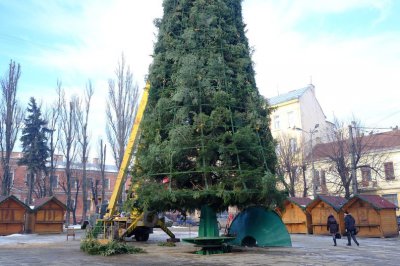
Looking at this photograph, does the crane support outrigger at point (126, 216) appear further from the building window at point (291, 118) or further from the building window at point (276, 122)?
the building window at point (276, 122)

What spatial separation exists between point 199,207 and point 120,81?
26266mm

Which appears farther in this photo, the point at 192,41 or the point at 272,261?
the point at 192,41

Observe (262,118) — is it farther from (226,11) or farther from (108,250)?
(108,250)

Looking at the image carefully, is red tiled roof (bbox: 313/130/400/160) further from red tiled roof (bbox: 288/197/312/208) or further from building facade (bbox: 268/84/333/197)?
red tiled roof (bbox: 288/197/312/208)

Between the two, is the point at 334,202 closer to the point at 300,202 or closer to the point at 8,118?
the point at 300,202

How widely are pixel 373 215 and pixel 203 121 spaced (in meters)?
16.3

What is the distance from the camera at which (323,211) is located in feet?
87.2

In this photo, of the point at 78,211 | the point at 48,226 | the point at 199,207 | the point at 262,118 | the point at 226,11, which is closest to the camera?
the point at 199,207

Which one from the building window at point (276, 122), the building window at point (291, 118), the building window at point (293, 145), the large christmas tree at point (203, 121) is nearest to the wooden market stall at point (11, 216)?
the large christmas tree at point (203, 121)

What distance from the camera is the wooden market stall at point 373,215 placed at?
2412 cm

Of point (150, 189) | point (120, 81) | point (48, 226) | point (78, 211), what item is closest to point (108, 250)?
point (150, 189)

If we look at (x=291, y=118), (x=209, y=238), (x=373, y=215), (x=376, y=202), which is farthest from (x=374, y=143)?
(x=209, y=238)

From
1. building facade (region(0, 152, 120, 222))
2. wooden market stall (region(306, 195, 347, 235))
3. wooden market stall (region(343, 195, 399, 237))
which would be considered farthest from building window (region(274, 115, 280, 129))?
wooden market stall (region(343, 195, 399, 237))

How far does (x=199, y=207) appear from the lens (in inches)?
559
